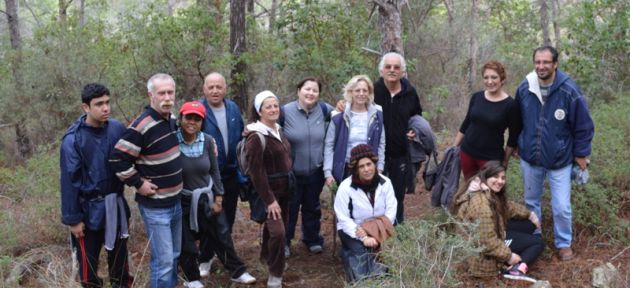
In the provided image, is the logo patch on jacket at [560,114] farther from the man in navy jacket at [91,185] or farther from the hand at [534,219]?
the man in navy jacket at [91,185]

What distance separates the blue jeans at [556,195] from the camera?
5.02 meters

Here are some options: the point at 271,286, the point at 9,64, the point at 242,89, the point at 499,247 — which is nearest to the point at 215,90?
the point at 271,286

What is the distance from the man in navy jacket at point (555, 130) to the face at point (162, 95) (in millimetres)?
3178

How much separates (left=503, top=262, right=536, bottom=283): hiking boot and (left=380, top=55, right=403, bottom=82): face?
2.02m

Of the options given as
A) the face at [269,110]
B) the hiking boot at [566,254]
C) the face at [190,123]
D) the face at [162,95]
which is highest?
the face at [162,95]

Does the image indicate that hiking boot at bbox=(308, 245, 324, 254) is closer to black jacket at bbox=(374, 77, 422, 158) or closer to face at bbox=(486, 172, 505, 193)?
black jacket at bbox=(374, 77, 422, 158)

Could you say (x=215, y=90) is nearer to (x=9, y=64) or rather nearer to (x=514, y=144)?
(x=514, y=144)

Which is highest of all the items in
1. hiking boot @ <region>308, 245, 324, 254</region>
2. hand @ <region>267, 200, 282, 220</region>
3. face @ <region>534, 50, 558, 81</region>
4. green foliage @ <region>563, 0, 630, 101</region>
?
green foliage @ <region>563, 0, 630, 101</region>

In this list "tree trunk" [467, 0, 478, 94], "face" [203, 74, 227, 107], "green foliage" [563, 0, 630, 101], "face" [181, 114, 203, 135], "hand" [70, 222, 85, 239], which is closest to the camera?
"hand" [70, 222, 85, 239]

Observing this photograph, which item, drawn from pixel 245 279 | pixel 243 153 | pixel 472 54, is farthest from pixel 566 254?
pixel 472 54

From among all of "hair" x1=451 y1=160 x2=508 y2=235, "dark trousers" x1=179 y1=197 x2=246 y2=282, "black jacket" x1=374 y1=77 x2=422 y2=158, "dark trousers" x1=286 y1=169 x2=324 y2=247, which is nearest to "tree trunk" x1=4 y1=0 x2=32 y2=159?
"dark trousers" x1=179 y1=197 x2=246 y2=282

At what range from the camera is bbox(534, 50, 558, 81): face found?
4820 millimetres

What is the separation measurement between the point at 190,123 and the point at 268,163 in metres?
0.81

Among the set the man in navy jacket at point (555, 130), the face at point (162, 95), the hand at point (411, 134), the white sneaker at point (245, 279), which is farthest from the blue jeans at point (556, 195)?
the face at point (162, 95)
